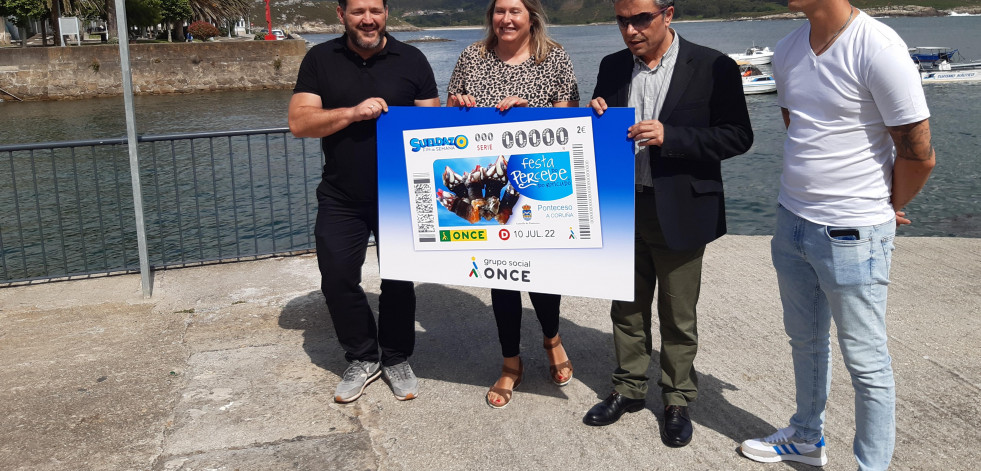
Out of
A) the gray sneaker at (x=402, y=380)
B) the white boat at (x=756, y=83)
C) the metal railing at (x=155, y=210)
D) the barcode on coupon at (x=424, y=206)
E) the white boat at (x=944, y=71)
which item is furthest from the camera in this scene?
the white boat at (x=756, y=83)

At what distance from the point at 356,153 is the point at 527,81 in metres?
0.99

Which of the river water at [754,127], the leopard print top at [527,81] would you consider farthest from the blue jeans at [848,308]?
the river water at [754,127]

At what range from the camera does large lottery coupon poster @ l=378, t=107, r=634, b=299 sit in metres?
3.89

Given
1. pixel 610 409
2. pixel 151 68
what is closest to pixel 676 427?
pixel 610 409

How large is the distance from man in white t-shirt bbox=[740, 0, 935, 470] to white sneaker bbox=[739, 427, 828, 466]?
1.02 ft

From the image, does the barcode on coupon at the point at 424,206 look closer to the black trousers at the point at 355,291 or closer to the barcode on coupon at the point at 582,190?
the black trousers at the point at 355,291

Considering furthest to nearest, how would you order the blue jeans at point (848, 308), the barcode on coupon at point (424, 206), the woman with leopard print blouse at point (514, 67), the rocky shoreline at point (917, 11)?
1. the rocky shoreline at point (917, 11)
2. the barcode on coupon at point (424, 206)
3. the woman with leopard print blouse at point (514, 67)
4. the blue jeans at point (848, 308)

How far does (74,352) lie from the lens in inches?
202

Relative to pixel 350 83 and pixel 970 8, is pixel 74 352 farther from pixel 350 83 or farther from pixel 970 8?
pixel 970 8

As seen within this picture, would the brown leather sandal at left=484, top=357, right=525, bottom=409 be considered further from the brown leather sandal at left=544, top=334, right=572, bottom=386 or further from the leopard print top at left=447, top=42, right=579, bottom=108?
the leopard print top at left=447, top=42, right=579, bottom=108

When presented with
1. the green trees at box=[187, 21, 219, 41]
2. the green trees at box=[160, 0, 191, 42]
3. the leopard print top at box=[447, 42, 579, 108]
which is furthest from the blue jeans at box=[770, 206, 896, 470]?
the green trees at box=[187, 21, 219, 41]

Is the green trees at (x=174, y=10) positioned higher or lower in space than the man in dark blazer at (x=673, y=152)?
higher

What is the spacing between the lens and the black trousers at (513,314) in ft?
14.9

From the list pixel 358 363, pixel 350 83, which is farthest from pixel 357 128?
pixel 358 363
